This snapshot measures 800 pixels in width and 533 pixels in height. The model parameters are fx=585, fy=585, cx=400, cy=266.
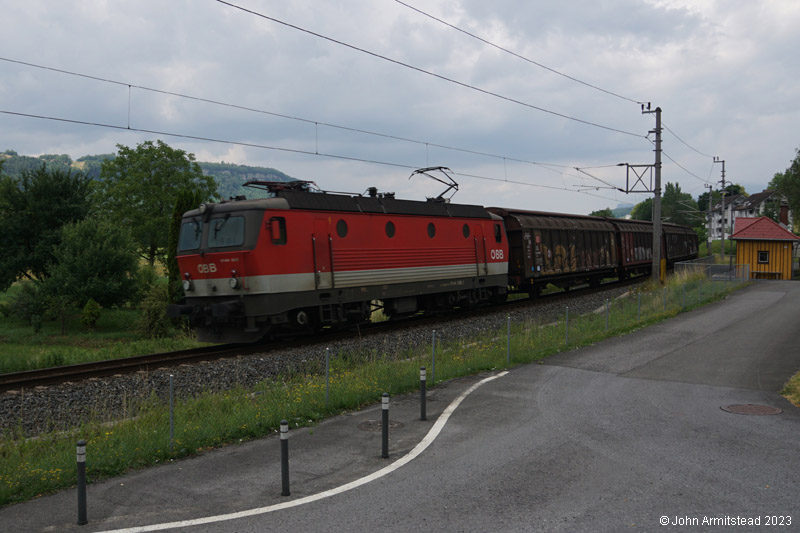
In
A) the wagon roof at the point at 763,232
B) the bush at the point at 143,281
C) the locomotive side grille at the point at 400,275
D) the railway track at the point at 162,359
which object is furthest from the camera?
the wagon roof at the point at 763,232

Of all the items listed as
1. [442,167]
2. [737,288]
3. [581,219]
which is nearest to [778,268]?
[737,288]

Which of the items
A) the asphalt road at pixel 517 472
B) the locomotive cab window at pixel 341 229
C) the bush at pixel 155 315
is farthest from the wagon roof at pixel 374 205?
the bush at pixel 155 315

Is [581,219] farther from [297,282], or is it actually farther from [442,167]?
[297,282]

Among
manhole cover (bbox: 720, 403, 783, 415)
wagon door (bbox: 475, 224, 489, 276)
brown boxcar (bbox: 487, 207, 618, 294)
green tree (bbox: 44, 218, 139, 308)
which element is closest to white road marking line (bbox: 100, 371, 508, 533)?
manhole cover (bbox: 720, 403, 783, 415)

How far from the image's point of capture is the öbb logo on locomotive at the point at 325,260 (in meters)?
14.6

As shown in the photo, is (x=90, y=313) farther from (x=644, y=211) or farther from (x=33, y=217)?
(x=644, y=211)

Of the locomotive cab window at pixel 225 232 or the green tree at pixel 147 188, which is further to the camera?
the green tree at pixel 147 188

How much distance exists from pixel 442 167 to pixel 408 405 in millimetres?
12606

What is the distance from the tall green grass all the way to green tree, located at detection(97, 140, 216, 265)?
40607 mm

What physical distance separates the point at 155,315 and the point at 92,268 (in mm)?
8771

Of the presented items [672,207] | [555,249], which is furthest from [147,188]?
[672,207]

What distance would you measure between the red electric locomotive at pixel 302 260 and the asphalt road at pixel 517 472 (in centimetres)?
566

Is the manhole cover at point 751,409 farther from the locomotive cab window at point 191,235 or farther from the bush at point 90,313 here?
the bush at point 90,313

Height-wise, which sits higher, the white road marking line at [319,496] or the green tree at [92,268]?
the green tree at [92,268]
